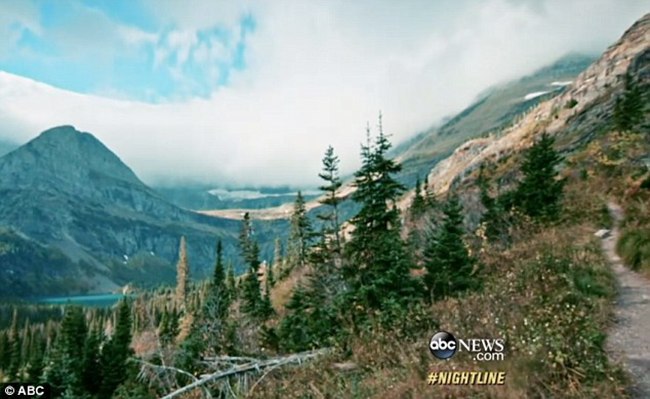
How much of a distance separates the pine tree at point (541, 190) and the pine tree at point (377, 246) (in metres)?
7.52

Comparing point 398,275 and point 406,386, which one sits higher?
point 398,275

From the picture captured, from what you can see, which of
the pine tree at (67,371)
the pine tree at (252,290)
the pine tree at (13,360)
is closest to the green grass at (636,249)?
the pine tree at (252,290)

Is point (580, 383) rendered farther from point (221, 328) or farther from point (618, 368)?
point (221, 328)

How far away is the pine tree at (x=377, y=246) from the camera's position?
49.9 ft

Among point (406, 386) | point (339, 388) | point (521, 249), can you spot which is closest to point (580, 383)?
point (406, 386)

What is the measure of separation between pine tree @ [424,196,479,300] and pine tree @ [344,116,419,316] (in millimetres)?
1072

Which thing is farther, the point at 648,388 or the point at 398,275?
the point at 398,275

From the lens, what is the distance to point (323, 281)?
20984 millimetres

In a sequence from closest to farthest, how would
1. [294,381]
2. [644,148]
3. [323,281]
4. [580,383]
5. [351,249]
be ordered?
[580,383] < [294,381] < [351,249] < [323,281] < [644,148]

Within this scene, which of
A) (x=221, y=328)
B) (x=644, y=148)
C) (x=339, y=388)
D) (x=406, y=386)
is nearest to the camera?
(x=406, y=386)

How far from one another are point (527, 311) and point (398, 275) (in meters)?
5.86

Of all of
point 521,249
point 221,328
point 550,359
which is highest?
point 521,249

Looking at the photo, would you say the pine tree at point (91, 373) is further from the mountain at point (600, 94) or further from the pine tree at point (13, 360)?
the mountain at point (600, 94)

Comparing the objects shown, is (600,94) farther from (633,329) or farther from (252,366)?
(252,366)
